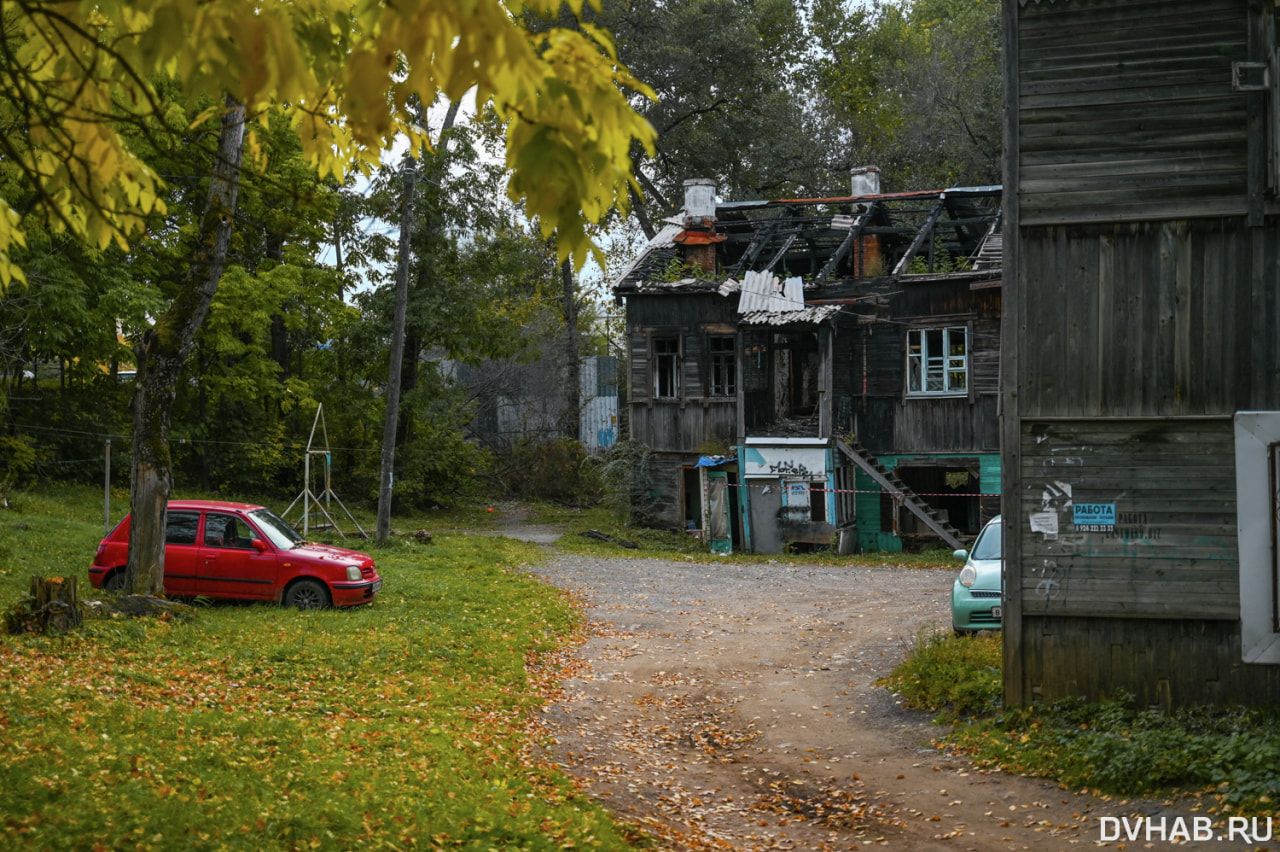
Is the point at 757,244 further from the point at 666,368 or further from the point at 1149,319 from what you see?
the point at 1149,319

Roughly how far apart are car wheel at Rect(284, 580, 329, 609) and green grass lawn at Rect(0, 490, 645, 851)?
1.56ft

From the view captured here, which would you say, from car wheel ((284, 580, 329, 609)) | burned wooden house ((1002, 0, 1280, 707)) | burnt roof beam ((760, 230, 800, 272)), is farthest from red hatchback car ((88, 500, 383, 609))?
burnt roof beam ((760, 230, 800, 272))

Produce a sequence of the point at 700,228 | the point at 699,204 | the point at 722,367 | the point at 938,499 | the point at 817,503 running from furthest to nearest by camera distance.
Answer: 1. the point at 699,204
2. the point at 700,228
3. the point at 938,499
4. the point at 722,367
5. the point at 817,503

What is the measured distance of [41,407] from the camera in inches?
1176

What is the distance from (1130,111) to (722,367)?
2039cm

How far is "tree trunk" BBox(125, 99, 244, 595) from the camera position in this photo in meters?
14.0

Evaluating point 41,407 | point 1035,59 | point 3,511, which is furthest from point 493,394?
point 1035,59

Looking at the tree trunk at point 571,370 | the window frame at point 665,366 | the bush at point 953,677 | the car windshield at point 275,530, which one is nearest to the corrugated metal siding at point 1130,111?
the bush at point 953,677

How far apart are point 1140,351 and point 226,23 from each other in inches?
342

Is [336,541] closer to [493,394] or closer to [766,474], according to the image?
[766,474]

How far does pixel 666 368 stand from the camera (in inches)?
1205

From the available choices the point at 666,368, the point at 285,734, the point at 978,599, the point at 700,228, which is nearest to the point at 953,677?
the point at 978,599

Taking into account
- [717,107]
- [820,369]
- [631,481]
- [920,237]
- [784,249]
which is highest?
[717,107]

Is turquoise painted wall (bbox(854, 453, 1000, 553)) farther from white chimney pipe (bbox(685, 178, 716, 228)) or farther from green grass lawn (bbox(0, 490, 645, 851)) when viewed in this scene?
green grass lawn (bbox(0, 490, 645, 851))
